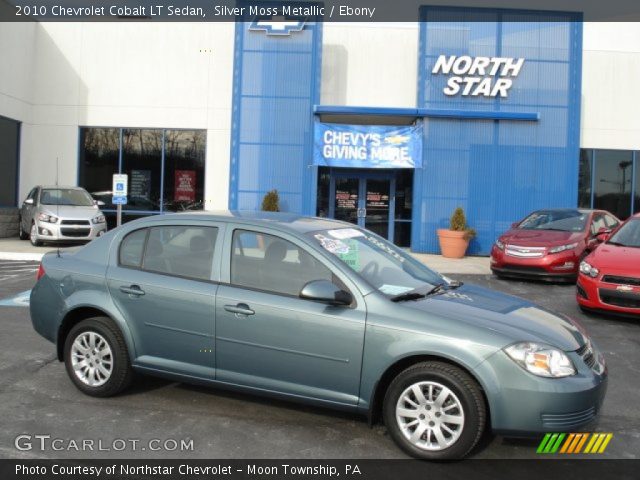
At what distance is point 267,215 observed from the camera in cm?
502

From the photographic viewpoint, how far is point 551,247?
37.3 feet

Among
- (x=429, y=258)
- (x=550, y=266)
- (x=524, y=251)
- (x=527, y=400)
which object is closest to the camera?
(x=527, y=400)

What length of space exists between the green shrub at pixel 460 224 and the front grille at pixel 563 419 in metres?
12.7

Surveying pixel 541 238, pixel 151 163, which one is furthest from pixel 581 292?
pixel 151 163

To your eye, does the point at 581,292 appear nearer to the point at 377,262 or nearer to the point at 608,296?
the point at 608,296

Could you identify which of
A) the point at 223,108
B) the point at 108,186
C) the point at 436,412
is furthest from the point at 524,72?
the point at 436,412

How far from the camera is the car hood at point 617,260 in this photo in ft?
26.0

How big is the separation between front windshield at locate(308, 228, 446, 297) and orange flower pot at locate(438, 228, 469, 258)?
1131cm

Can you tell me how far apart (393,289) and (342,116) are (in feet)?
45.4

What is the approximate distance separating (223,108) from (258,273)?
15.4 meters

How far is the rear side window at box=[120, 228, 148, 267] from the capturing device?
4887 millimetres

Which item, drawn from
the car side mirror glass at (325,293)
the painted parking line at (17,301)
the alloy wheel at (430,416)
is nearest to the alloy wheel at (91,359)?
the car side mirror glass at (325,293)

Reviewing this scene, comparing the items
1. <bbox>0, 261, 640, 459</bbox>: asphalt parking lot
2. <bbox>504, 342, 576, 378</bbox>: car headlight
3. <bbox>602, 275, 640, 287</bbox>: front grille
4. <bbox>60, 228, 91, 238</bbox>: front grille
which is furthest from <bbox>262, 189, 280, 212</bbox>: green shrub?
<bbox>504, 342, 576, 378</bbox>: car headlight

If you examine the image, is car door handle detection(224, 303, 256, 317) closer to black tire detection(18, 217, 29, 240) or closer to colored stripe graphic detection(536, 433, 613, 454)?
colored stripe graphic detection(536, 433, 613, 454)
